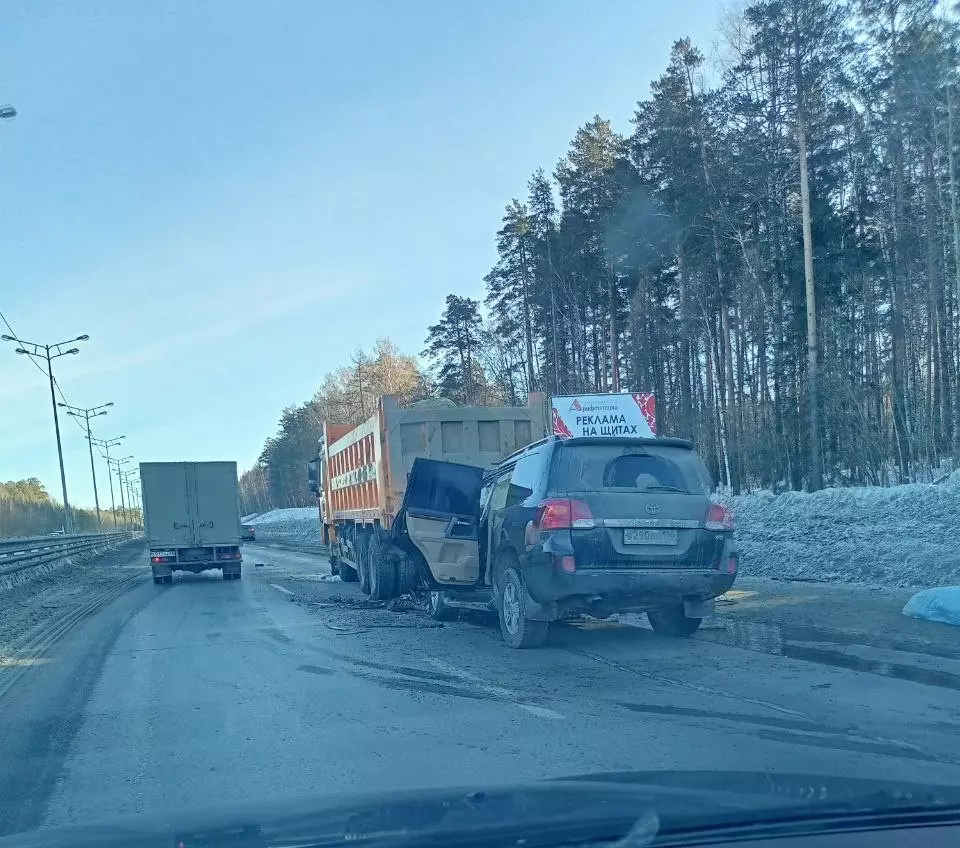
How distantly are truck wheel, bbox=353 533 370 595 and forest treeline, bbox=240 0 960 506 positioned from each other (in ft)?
47.4

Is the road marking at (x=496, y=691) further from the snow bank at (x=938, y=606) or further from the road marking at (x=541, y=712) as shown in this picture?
the snow bank at (x=938, y=606)

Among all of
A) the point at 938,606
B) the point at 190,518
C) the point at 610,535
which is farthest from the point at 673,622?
the point at 190,518

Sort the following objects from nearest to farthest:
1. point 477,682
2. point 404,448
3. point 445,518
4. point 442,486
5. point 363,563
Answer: point 477,682 < point 445,518 < point 442,486 < point 404,448 < point 363,563

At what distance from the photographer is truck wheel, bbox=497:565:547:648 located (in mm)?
8891

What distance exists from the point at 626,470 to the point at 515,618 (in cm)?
199

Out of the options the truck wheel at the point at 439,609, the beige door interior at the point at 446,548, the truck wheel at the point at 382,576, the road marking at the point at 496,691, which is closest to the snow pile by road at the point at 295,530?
the truck wheel at the point at 382,576

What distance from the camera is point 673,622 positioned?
9555mm

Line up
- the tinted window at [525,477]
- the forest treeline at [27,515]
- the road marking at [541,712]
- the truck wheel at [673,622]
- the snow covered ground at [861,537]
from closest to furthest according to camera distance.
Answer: the road marking at [541,712] < the tinted window at [525,477] < the truck wheel at [673,622] < the snow covered ground at [861,537] < the forest treeline at [27,515]

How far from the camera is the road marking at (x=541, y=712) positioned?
634 cm

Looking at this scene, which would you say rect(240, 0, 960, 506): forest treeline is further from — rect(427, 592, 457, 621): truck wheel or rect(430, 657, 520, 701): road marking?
rect(430, 657, 520, 701): road marking

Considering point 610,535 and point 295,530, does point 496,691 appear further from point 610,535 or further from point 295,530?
point 295,530

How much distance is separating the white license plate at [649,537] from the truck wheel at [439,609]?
3.85 metres

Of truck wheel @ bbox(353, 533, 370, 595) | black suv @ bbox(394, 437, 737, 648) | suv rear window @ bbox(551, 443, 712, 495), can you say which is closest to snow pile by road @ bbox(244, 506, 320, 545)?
truck wheel @ bbox(353, 533, 370, 595)

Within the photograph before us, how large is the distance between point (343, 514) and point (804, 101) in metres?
18.1
